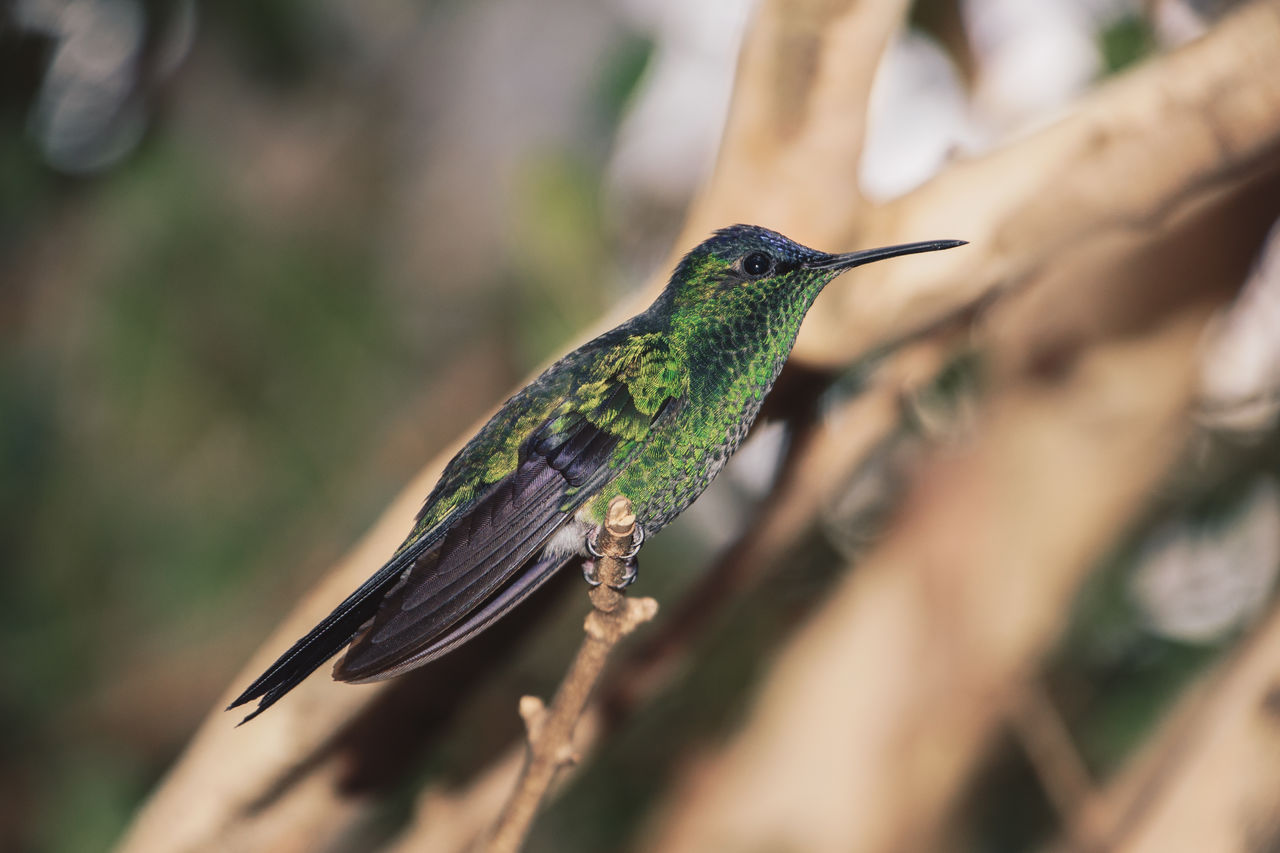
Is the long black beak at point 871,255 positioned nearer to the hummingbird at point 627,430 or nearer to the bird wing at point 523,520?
the hummingbird at point 627,430

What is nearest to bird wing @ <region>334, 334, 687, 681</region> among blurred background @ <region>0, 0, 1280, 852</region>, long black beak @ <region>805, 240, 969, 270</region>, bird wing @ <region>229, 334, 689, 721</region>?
bird wing @ <region>229, 334, 689, 721</region>

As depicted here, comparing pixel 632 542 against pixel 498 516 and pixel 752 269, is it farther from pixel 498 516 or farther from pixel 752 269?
pixel 752 269

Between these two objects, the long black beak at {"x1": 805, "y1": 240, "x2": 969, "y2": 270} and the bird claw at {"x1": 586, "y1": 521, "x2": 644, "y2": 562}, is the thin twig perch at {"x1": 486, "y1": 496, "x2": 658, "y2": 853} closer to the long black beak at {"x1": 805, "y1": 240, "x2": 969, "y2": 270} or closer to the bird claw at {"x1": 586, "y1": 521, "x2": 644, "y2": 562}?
the bird claw at {"x1": 586, "y1": 521, "x2": 644, "y2": 562}

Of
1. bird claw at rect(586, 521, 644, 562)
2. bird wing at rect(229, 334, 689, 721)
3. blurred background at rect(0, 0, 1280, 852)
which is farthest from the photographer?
blurred background at rect(0, 0, 1280, 852)

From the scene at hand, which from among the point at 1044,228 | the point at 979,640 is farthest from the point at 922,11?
the point at 1044,228

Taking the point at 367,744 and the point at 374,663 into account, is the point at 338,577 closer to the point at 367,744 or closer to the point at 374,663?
the point at 367,744

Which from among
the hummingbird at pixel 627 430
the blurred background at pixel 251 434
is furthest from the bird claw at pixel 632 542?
the blurred background at pixel 251 434
